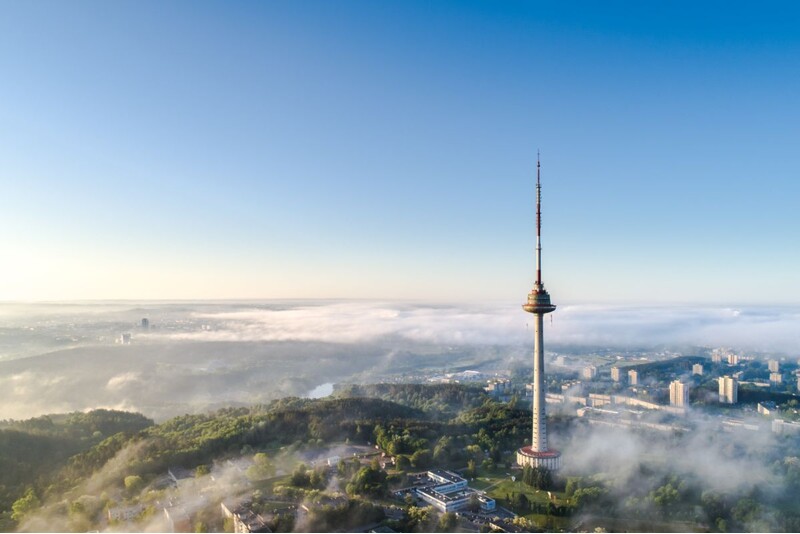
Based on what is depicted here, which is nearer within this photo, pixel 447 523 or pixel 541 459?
pixel 447 523

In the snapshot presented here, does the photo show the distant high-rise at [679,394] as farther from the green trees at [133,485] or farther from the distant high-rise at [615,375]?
the green trees at [133,485]

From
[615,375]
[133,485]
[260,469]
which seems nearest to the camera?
[133,485]

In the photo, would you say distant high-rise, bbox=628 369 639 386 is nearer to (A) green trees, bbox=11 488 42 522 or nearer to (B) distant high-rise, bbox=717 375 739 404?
(B) distant high-rise, bbox=717 375 739 404

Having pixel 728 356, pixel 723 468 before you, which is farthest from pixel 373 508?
pixel 728 356

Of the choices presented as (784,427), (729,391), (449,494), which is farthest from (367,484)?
(729,391)

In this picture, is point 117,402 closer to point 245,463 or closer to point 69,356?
point 69,356

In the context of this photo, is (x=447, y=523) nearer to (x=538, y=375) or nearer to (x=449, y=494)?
(x=449, y=494)

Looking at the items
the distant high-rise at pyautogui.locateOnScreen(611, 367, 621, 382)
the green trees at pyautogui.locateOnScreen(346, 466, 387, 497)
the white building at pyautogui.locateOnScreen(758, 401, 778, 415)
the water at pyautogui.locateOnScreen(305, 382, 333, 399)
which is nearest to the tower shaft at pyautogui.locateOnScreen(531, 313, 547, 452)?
the green trees at pyautogui.locateOnScreen(346, 466, 387, 497)
